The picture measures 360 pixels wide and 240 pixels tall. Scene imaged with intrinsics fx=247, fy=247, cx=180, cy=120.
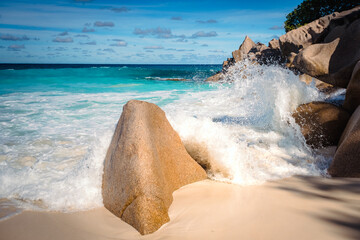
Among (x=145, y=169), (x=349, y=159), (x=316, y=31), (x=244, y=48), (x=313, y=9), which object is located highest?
(x=313, y=9)

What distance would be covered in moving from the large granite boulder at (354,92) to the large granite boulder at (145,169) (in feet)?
10.3

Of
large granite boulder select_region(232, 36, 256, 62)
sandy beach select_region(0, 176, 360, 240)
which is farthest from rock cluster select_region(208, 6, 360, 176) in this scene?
large granite boulder select_region(232, 36, 256, 62)

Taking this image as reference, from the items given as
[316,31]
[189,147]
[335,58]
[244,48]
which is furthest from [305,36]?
[244,48]

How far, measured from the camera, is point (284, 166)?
3717 mm

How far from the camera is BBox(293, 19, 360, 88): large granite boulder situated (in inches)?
210

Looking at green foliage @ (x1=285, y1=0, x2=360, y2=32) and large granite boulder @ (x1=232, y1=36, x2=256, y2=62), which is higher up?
green foliage @ (x1=285, y1=0, x2=360, y2=32)

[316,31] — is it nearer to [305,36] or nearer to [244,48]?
[305,36]

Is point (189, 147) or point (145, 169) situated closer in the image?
point (145, 169)

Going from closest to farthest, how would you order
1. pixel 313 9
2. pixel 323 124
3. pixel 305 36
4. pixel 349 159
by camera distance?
pixel 349 159, pixel 323 124, pixel 305 36, pixel 313 9

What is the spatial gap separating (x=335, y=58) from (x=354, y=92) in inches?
69.2

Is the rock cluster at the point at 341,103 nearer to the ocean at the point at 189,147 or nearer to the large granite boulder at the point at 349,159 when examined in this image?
the large granite boulder at the point at 349,159

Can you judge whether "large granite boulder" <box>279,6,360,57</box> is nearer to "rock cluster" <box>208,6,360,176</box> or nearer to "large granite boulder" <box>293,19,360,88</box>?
"rock cluster" <box>208,6,360,176</box>

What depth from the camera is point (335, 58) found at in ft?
18.8

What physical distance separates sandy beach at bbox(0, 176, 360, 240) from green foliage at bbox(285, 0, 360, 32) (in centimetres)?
2158
